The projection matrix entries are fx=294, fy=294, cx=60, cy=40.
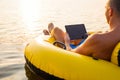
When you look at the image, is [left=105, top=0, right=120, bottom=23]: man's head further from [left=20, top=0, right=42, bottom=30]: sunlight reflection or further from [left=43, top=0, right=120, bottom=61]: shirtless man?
[left=20, top=0, right=42, bottom=30]: sunlight reflection

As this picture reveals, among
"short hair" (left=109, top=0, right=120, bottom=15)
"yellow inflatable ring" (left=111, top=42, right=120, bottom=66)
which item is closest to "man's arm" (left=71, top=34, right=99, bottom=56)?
"yellow inflatable ring" (left=111, top=42, right=120, bottom=66)

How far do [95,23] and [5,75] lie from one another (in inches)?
343

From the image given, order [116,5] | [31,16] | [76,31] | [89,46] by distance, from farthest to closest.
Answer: [31,16]
[76,31]
[89,46]
[116,5]

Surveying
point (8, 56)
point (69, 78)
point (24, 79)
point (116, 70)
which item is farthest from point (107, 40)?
point (8, 56)

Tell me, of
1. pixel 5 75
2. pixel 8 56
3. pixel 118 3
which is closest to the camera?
pixel 118 3

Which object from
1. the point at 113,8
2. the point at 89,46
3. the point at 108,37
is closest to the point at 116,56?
the point at 108,37

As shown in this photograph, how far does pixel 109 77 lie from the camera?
12.7 ft

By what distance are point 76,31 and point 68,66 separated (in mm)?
1999

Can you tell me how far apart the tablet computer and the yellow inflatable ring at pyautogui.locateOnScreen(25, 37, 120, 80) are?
1.19 m

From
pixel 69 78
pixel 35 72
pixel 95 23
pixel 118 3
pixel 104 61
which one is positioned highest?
pixel 118 3

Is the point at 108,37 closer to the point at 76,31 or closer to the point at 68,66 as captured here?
the point at 68,66

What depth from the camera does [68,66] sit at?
414 centimetres

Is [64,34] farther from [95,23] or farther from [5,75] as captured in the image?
[95,23]

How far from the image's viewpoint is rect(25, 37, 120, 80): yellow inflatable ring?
390 centimetres
